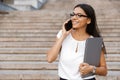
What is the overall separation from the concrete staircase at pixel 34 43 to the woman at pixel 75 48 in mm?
3605

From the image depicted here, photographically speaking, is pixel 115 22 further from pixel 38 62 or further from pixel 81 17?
pixel 81 17

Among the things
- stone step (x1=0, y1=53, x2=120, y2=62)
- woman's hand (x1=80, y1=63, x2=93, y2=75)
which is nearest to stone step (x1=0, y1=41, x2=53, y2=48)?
stone step (x1=0, y1=53, x2=120, y2=62)

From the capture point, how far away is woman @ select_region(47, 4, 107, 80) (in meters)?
2.98

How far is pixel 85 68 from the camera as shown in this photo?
115 inches

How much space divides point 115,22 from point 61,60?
928 centimetres

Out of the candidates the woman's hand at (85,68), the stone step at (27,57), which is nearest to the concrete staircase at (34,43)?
the stone step at (27,57)

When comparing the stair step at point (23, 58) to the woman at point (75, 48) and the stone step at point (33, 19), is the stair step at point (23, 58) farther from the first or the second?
the woman at point (75, 48)

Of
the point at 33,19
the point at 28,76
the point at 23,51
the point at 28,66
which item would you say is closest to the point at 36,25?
the point at 33,19

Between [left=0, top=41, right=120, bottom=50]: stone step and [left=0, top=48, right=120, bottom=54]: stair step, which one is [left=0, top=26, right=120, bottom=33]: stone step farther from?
[left=0, top=48, right=120, bottom=54]: stair step

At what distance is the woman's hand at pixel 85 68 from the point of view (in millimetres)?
2918

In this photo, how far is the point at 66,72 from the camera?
300 centimetres

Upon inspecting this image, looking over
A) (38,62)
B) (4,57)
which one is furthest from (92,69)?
(4,57)

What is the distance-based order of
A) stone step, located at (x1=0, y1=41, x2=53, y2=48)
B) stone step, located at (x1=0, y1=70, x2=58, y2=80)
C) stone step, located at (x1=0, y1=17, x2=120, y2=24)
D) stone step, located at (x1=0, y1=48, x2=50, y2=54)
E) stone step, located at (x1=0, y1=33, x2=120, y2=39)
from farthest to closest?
stone step, located at (x1=0, y1=17, x2=120, y2=24) < stone step, located at (x1=0, y1=33, x2=120, y2=39) < stone step, located at (x1=0, y1=41, x2=53, y2=48) < stone step, located at (x1=0, y1=48, x2=50, y2=54) < stone step, located at (x1=0, y1=70, x2=58, y2=80)

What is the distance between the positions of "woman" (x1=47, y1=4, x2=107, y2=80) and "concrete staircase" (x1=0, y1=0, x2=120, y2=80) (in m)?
3.61
